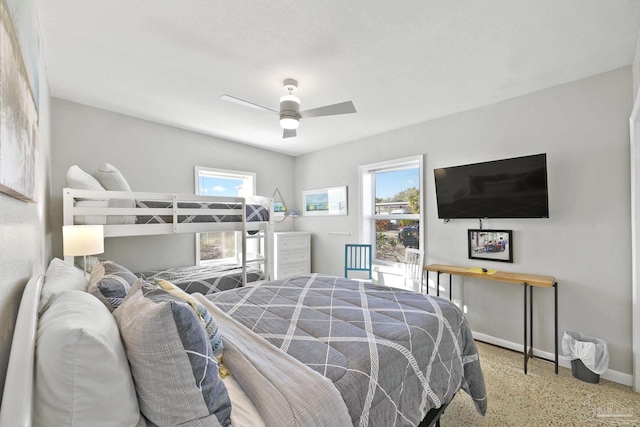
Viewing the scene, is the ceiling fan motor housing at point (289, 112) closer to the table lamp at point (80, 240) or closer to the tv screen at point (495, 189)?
the table lamp at point (80, 240)

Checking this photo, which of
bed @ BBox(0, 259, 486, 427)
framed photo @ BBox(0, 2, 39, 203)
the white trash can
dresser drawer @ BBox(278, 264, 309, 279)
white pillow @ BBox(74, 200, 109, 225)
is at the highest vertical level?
framed photo @ BBox(0, 2, 39, 203)

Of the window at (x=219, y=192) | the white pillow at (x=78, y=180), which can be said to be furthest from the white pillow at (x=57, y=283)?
the window at (x=219, y=192)

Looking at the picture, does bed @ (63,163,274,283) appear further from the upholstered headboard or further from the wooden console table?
the wooden console table

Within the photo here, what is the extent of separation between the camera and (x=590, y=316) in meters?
2.49

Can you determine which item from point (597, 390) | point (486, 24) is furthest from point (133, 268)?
point (597, 390)

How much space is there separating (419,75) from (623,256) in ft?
7.46

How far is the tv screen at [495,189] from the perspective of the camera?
105 inches

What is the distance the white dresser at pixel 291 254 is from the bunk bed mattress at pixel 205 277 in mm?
826

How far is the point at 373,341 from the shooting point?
1.39 m

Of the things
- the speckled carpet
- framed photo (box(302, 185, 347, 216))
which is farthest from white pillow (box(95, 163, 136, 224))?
the speckled carpet

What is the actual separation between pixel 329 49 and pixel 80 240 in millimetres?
2319

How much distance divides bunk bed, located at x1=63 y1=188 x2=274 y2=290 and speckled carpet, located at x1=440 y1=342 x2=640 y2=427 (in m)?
2.57

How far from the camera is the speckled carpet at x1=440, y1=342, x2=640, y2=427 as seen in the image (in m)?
1.92

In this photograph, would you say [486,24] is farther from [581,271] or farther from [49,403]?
[49,403]
